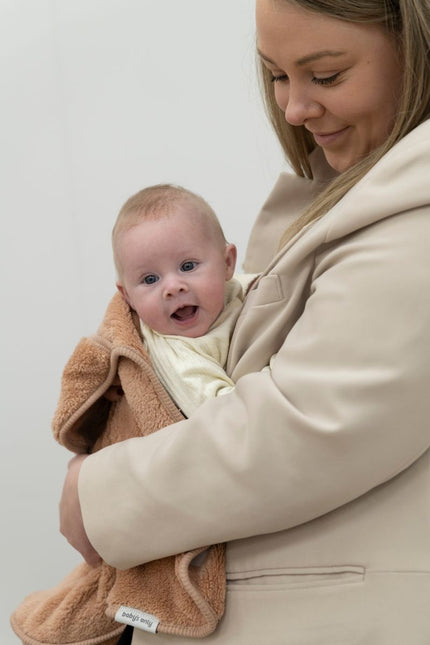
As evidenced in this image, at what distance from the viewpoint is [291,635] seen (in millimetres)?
1286

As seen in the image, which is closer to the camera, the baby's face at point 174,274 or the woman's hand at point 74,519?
the woman's hand at point 74,519

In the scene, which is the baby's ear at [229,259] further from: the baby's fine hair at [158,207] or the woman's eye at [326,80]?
the woman's eye at [326,80]

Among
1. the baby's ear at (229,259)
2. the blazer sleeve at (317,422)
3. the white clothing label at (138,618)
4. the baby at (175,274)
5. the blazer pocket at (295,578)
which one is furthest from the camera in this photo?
the baby's ear at (229,259)

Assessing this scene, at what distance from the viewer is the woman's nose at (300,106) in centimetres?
133

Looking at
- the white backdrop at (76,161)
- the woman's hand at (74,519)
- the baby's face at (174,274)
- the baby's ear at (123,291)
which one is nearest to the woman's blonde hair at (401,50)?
the baby's face at (174,274)

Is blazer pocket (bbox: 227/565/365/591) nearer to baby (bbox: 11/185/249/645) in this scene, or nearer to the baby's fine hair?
baby (bbox: 11/185/249/645)

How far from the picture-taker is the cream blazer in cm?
113

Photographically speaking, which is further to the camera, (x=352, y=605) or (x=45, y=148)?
(x=45, y=148)

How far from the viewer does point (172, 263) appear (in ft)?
5.07

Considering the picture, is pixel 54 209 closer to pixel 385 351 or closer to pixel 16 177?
pixel 16 177

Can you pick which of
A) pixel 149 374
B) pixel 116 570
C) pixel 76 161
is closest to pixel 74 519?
pixel 116 570

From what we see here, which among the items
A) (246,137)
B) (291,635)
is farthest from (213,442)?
(246,137)

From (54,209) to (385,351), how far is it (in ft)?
5.72

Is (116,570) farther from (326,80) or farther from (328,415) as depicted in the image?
(326,80)
